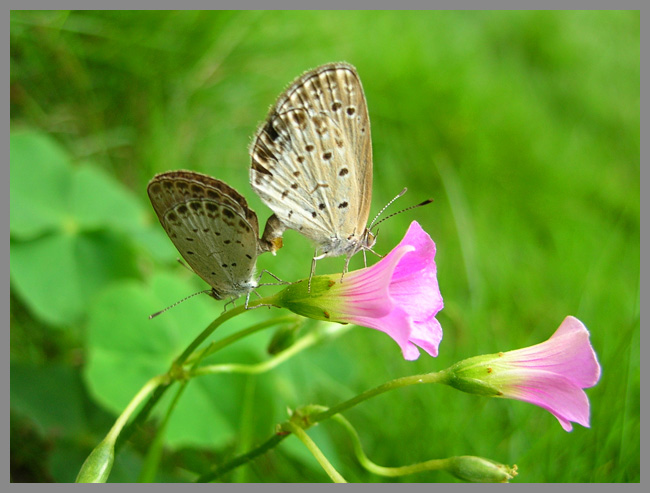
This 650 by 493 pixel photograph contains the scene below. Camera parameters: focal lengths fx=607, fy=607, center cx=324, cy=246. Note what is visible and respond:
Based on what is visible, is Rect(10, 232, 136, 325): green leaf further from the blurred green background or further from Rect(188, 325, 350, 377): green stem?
Rect(188, 325, 350, 377): green stem

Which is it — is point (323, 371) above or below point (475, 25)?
below

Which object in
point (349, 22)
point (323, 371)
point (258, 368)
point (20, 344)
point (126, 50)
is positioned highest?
point (349, 22)

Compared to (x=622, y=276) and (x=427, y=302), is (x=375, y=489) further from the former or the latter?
(x=622, y=276)

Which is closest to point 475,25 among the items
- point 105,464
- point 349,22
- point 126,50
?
point 349,22

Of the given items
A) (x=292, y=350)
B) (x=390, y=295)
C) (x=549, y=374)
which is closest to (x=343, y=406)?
(x=390, y=295)

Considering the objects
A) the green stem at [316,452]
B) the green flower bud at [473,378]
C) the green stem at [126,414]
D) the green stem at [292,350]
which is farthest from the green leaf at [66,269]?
the green flower bud at [473,378]

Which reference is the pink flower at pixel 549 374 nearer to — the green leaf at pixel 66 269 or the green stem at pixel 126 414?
the green stem at pixel 126 414
